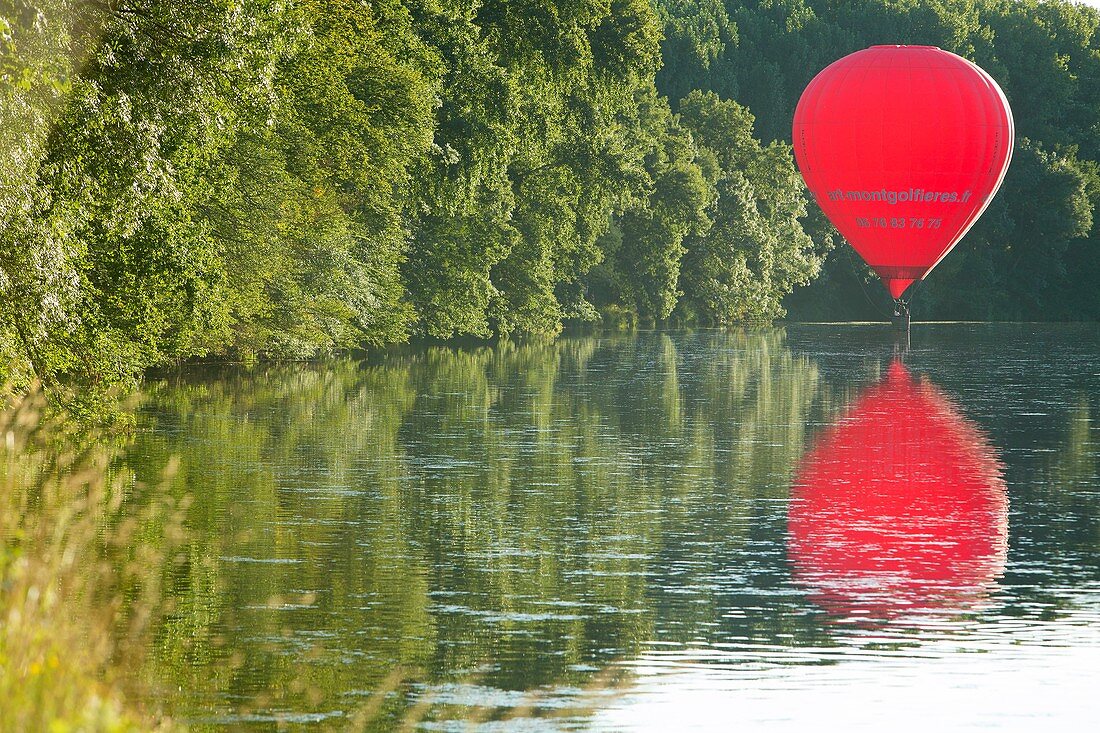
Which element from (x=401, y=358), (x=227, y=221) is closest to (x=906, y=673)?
(x=227, y=221)

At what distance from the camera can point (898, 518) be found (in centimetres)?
2092

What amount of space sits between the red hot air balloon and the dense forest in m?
7.50

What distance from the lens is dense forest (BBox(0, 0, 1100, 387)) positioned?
2275cm

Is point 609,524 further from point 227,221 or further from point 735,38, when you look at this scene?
point 735,38

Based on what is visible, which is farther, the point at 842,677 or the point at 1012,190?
the point at 1012,190

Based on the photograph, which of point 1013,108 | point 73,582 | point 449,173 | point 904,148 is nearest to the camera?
point 73,582

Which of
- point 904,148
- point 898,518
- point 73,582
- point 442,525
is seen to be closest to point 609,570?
point 442,525

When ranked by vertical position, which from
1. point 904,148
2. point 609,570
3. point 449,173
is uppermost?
point 904,148

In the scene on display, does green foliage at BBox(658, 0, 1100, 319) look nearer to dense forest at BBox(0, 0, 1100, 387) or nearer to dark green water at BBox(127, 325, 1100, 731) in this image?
dense forest at BBox(0, 0, 1100, 387)

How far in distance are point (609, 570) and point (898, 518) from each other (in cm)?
528

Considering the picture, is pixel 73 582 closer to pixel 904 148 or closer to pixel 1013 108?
pixel 904 148

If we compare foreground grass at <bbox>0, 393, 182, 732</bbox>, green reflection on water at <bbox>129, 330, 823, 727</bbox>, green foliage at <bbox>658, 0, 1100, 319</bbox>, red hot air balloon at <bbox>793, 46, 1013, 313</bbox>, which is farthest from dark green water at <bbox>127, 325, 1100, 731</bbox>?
green foliage at <bbox>658, 0, 1100, 319</bbox>

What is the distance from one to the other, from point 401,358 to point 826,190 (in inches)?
838

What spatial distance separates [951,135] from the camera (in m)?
64.4
